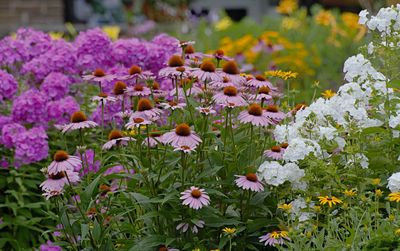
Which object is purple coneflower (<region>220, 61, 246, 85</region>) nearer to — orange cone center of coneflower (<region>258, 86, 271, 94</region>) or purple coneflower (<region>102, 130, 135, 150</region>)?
orange cone center of coneflower (<region>258, 86, 271, 94</region>)

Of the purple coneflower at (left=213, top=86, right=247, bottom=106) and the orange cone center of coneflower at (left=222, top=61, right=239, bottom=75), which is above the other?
the orange cone center of coneflower at (left=222, top=61, right=239, bottom=75)

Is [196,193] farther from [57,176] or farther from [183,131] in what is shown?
[57,176]

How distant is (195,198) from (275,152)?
45 centimetres

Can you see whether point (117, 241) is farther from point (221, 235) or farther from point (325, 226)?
point (325, 226)

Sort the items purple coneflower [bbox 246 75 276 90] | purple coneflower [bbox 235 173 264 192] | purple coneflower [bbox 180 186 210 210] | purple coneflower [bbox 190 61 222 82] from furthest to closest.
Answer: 1. purple coneflower [bbox 246 75 276 90]
2. purple coneflower [bbox 190 61 222 82]
3. purple coneflower [bbox 235 173 264 192]
4. purple coneflower [bbox 180 186 210 210]

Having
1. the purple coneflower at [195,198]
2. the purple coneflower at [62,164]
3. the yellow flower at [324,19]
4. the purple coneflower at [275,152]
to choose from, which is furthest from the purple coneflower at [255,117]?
the yellow flower at [324,19]

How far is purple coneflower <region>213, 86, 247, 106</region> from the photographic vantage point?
10.0 ft

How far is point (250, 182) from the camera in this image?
9.78 feet

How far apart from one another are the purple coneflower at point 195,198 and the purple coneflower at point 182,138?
0.15 m

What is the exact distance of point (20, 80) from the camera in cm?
473

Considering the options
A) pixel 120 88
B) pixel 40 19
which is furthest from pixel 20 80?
pixel 40 19

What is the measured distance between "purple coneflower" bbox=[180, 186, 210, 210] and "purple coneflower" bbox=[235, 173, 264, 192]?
0.14 metres

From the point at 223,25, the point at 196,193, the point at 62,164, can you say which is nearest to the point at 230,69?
the point at 196,193

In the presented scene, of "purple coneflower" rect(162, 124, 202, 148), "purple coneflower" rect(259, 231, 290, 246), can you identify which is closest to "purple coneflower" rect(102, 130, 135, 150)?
"purple coneflower" rect(162, 124, 202, 148)
